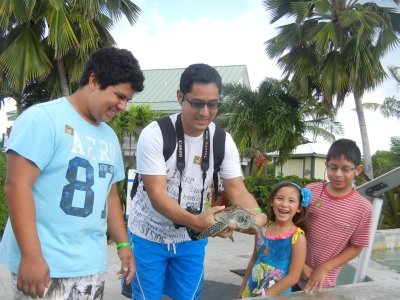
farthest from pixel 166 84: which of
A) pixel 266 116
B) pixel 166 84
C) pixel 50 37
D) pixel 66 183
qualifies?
pixel 66 183

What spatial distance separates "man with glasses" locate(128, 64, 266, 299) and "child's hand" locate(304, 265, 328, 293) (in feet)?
1.77

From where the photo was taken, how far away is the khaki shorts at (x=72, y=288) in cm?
179

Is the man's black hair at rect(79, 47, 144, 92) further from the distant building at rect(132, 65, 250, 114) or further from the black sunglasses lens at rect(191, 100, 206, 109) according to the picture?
the distant building at rect(132, 65, 250, 114)

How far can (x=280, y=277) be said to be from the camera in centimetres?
259

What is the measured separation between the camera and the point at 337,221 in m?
2.69

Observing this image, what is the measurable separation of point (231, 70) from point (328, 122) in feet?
19.3

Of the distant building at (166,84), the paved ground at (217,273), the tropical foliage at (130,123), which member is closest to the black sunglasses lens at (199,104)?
the paved ground at (217,273)

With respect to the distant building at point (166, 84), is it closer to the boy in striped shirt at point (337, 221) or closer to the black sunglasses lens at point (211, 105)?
the boy in striped shirt at point (337, 221)

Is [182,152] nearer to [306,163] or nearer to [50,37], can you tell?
[50,37]

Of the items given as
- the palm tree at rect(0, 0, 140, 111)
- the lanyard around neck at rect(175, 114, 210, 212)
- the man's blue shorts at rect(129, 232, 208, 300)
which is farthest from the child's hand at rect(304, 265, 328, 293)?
the palm tree at rect(0, 0, 140, 111)

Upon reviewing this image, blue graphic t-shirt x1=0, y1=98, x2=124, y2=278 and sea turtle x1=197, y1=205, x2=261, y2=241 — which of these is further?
sea turtle x1=197, y1=205, x2=261, y2=241

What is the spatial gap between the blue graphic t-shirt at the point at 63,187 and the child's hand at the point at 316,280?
125cm

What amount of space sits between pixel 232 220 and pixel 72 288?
0.78m

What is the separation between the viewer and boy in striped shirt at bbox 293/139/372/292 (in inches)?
105
